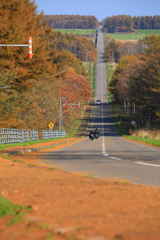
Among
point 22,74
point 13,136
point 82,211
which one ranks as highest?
point 22,74

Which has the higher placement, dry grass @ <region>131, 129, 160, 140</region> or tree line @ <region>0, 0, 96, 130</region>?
tree line @ <region>0, 0, 96, 130</region>

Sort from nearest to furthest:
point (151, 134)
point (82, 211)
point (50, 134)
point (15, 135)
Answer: point (82, 211), point (15, 135), point (151, 134), point (50, 134)

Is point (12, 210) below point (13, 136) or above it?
above

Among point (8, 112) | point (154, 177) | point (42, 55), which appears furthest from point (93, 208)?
point (42, 55)

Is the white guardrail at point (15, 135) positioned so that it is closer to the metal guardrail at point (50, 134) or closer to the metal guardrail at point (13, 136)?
the metal guardrail at point (13, 136)

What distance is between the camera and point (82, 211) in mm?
5805

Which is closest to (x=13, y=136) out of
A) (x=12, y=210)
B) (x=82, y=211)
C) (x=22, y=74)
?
(x=22, y=74)

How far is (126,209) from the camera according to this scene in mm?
5895

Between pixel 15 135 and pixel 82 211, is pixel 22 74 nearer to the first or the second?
pixel 15 135

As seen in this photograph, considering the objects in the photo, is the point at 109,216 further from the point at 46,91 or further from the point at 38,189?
the point at 46,91

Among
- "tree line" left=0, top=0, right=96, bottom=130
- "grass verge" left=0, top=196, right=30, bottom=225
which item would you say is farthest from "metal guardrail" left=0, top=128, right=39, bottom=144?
"grass verge" left=0, top=196, right=30, bottom=225

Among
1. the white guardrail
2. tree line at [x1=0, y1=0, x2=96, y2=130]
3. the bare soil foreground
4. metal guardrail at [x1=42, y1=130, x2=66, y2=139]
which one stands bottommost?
metal guardrail at [x1=42, y1=130, x2=66, y2=139]

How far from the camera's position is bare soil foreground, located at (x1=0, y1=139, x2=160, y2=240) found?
450 cm

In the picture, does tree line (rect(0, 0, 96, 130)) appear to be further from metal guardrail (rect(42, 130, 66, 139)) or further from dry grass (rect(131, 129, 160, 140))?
dry grass (rect(131, 129, 160, 140))
